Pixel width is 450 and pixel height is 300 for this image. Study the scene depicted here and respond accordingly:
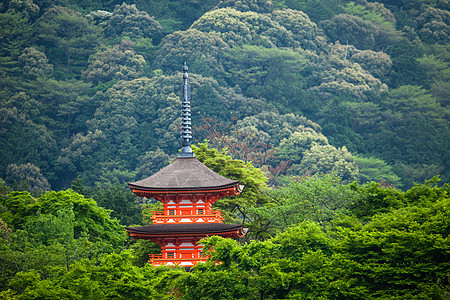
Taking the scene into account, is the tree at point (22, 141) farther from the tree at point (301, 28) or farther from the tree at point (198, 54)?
the tree at point (301, 28)

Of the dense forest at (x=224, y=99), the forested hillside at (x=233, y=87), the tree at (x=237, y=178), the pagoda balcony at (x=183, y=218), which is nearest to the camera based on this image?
the pagoda balcony at (x=183, y=218)

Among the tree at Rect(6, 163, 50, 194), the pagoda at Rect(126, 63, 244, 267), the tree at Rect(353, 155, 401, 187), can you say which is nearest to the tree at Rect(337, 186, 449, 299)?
the pagoda at Rect(126, 63, 244, 267)

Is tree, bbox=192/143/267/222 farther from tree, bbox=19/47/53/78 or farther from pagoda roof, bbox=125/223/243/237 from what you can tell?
tree, bbox=19/47/53/78

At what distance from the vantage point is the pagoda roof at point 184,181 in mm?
25484

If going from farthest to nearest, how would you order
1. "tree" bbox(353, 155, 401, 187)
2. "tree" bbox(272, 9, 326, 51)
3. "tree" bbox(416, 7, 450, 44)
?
1. "tree" bbox(416, 7, 450, 44)
2. "tree" bbox(272, 9, 326, 51)
3. "tree" bbox(353, 155, 401, 187)

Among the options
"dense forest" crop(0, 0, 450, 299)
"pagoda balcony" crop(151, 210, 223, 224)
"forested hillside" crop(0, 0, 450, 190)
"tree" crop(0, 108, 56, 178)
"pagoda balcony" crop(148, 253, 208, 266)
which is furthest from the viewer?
"forested hillside" crop(0, 0, 450, 190)

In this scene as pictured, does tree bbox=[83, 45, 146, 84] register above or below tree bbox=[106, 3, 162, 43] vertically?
below

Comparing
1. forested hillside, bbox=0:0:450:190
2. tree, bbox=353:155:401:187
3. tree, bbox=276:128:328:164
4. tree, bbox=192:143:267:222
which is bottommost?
tree, bbox=192:143:267:222

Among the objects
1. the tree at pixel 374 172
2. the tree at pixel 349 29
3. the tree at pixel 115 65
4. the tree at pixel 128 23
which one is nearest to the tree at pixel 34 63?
the tree at pixel 115 65

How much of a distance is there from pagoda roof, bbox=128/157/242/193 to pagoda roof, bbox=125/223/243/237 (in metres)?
1.44

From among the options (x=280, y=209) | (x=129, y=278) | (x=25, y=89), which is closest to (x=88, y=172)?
(x=25, y=89)

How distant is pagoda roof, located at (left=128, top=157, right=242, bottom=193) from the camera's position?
83.6ft

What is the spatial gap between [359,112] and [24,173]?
115ft

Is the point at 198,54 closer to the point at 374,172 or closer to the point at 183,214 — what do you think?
the point at 374,172
